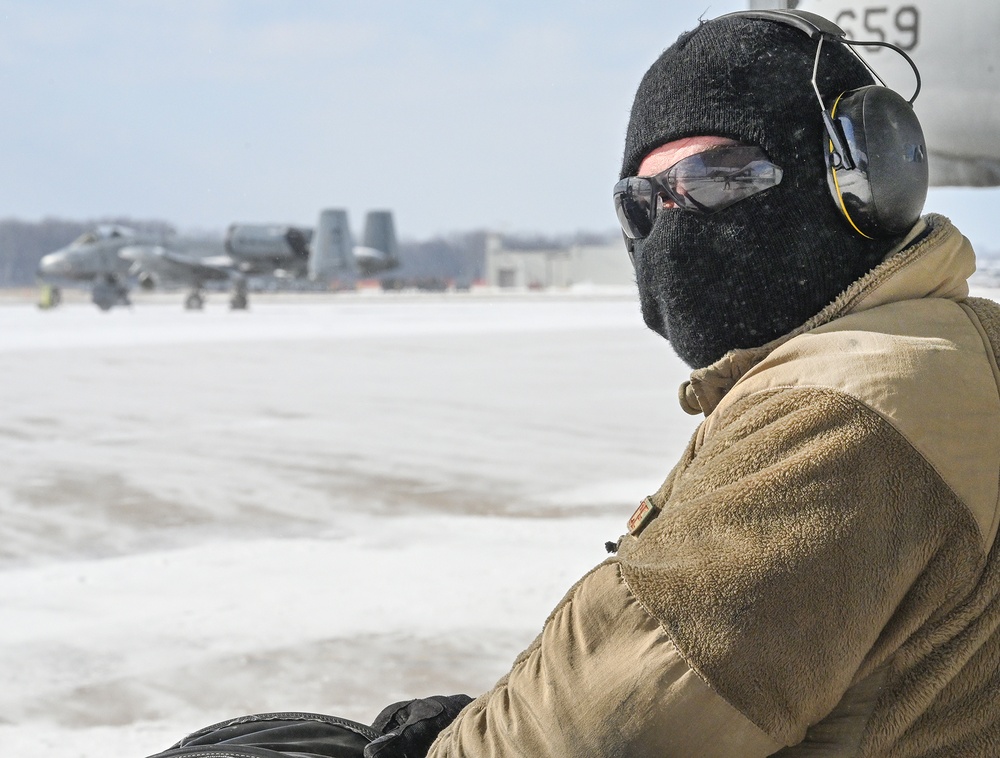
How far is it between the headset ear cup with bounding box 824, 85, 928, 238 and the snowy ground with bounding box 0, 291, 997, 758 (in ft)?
8.82

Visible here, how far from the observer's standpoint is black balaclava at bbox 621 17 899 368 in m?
1.34

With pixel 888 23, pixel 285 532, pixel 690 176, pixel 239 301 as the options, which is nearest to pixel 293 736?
pixel 690 176

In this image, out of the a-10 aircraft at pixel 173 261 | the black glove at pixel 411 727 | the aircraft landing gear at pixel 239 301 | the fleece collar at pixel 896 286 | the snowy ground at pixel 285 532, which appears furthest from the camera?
the a-10 aircraft at pixel 173 261

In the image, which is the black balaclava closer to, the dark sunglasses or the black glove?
the dark sunglasses

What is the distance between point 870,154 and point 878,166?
0.02 m

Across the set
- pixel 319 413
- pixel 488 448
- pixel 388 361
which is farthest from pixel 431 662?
pixel 388 361

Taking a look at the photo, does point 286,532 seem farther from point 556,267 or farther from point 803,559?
point 556,267

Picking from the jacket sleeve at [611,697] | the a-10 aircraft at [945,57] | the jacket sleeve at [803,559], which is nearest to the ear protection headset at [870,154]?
the jacket sleeve at [803,559]

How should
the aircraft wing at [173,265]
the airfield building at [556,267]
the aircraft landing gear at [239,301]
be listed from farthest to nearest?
the airfield building at [556,267], the aircraft wing at [173,265], the aircraft landing gear at [239,301]

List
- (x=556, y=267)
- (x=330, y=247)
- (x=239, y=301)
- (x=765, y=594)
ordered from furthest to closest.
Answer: (x=556, y=267), (x=330, y=247), (x=239, y=301), (x=765, y=594)

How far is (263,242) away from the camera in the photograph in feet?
167

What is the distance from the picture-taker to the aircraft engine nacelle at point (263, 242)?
163 ft

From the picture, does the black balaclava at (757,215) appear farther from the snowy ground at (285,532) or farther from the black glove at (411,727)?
the snowy ground at (285,532)

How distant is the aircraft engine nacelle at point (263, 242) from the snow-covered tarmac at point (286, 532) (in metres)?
36.6
